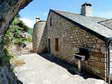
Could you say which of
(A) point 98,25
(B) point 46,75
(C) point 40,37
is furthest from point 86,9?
(B) point 46,75

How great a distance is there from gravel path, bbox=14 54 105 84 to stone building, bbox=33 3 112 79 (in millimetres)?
1065

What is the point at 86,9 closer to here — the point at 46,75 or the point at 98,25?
the point at 98,25

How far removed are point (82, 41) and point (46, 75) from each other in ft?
10.3

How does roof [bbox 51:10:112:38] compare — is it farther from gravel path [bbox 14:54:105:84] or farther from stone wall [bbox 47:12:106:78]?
gravel path [bbox 14:54:105:84]

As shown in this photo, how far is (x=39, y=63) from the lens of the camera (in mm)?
11555

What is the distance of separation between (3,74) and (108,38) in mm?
5655

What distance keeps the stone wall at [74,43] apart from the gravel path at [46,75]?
3.34 feet

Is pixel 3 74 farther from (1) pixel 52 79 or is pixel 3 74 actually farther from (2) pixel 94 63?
(2) pixel 94 63

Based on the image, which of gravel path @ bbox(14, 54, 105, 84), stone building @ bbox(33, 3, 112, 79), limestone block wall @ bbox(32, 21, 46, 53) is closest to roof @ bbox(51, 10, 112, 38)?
stone building @ bbox(33, 3, 112, 79)

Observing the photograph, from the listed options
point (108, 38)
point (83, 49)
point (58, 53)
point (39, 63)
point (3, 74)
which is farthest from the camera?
point (58, 53)

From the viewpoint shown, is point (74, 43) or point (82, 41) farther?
point (74, 43)

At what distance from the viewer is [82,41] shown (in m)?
9.92

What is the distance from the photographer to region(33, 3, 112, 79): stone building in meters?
8.29

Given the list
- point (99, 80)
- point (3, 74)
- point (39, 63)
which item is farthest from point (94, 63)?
point (3, 74)
